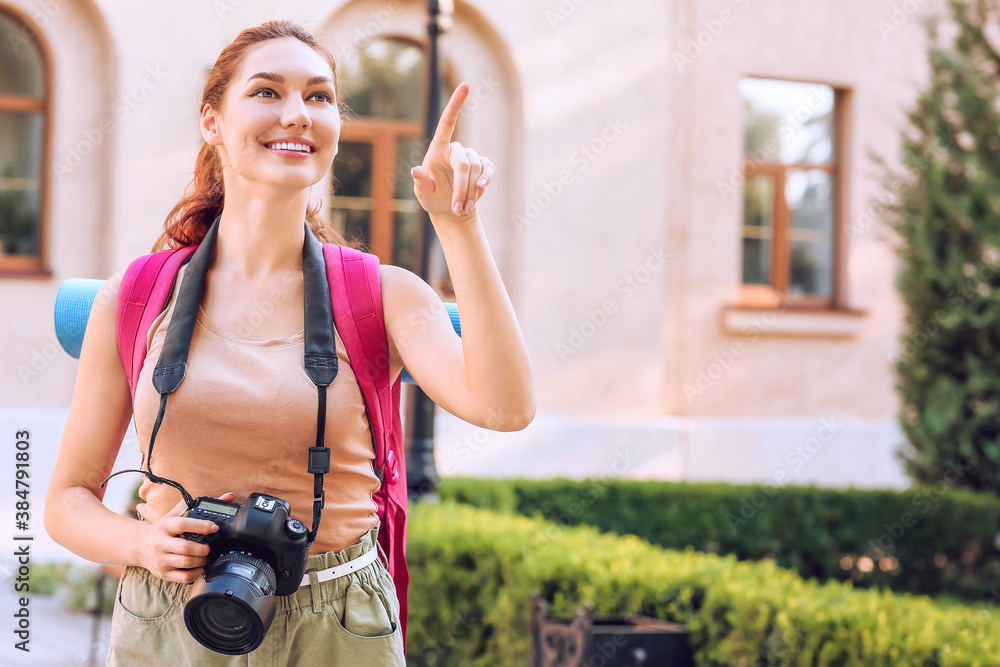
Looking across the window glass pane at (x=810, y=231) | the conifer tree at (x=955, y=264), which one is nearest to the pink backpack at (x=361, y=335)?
the conifer tree at (x=955, y=264)

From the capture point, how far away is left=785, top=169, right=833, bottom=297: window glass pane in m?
10.2

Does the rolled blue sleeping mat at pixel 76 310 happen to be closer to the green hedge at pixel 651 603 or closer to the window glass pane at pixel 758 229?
the green hedge at pixel 651 603

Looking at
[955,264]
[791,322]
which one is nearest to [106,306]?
[955,264]

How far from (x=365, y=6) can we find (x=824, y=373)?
18.4ft

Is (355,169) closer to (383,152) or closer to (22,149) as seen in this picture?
(383,152)

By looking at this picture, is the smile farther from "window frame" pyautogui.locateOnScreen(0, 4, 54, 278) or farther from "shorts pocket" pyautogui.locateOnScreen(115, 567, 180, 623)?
"window frame" pyautogui.locateOnScreen(0, 4, 54, 278)

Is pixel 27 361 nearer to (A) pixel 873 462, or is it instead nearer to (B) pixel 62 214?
(B) pixel 62 214

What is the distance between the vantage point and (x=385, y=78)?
29.4ft

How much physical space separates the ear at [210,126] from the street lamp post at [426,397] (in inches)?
147

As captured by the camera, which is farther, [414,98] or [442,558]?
[414,98]

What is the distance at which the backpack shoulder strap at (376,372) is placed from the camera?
1.52 m

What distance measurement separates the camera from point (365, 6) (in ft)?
28.7

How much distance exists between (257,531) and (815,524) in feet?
20.5

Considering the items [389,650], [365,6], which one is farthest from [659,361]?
[389,650]
